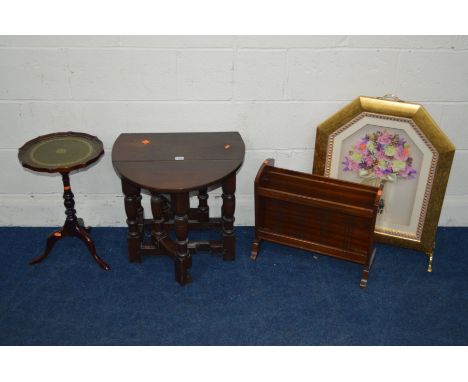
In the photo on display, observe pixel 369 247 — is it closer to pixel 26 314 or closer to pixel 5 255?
pixel 26 314

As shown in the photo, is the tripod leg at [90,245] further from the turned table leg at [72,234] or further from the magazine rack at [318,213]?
the magazine rack at [318,213]

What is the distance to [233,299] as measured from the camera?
2.89 metres

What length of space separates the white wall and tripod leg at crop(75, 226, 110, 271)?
0.40 metres

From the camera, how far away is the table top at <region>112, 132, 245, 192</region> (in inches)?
104

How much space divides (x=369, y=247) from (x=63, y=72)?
1860mm

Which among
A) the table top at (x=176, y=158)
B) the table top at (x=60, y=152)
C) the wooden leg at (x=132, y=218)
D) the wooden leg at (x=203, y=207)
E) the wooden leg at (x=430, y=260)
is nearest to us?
the table top at (x=176, y=158)

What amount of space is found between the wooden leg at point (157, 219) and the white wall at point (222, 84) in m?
0.44

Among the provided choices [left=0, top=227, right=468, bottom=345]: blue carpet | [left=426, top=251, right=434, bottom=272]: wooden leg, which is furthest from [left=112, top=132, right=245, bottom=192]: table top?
[left=426, top=251, right=434, bottom=272]: wooden leg

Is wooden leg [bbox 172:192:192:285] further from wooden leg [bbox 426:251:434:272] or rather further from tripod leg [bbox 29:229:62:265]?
wooden leg [bbox 426:251:434:272]

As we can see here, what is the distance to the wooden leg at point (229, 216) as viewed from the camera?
9.55 feet

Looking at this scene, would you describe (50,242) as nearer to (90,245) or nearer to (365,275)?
(90,245)

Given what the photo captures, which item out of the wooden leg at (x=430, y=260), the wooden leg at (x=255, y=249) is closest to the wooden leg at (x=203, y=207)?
the wooden leg at (x=255, y=249)

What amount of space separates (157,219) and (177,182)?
49 cm

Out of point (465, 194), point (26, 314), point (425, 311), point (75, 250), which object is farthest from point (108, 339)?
point (465, 194)
